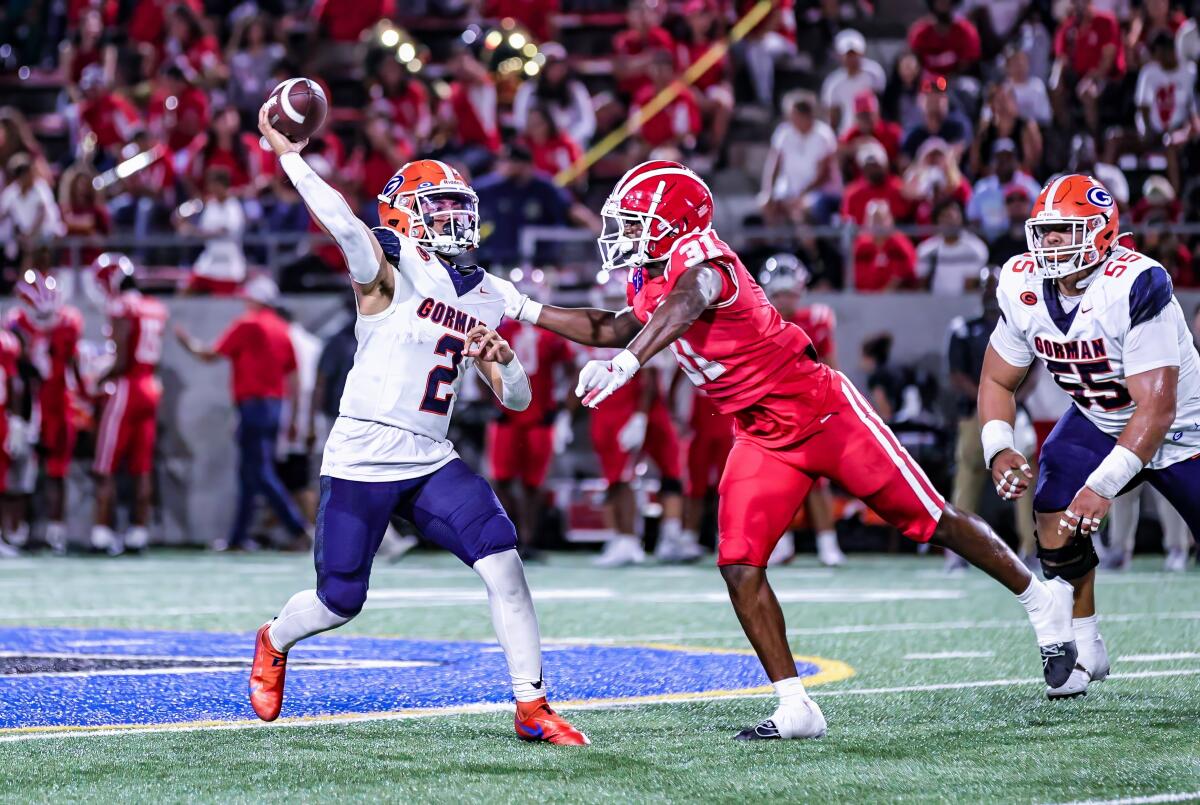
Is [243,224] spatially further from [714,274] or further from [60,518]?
[714,274]

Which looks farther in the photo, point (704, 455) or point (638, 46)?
point (638, 46)

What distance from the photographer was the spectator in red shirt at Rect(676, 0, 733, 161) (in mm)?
16016

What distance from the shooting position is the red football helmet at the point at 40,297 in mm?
13922

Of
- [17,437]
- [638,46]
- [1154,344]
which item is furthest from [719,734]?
[638,46]

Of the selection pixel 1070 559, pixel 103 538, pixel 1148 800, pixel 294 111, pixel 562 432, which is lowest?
pixel 103 538

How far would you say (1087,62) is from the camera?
14852 millimetres

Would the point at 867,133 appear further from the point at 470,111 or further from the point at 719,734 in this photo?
the point at 719,734

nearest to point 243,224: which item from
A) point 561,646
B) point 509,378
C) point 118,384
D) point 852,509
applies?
point 118,384

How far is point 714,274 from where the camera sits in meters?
5.48

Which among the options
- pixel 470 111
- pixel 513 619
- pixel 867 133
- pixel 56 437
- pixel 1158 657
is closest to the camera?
pixel 513 619

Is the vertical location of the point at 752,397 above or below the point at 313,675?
above

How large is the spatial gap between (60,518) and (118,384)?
49.1 inches

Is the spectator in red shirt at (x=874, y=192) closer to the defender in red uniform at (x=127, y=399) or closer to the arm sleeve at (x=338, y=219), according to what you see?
the defender in red uniform at (x=127, y=399)

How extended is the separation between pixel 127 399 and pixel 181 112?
4.40 metres
